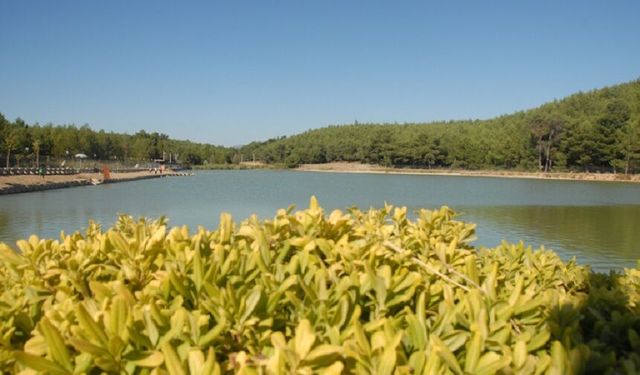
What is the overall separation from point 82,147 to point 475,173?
69570 mm

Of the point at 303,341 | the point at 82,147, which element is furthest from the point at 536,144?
the point at 303,341

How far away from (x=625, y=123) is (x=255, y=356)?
82.1 meters

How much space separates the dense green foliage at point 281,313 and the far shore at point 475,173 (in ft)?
Answer: 229

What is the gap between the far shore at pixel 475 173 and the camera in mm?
63719

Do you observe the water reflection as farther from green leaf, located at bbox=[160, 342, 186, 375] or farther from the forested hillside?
the forested hillside

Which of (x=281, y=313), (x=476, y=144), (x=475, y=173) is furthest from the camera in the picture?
(x=476, y=144)

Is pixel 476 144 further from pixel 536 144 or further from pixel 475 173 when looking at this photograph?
pixel 536 144

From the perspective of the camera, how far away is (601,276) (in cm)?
311

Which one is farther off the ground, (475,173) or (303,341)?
(303,341)

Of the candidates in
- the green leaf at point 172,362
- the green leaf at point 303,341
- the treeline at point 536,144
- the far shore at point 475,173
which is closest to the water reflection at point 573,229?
the green leaf at point 303,341

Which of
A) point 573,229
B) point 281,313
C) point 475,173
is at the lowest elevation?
point 573,229

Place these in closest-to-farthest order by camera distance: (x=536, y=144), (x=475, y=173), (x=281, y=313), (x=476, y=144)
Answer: (x=281, y=313) < (x=536, y=144) < (x=475, y=173) < (x=476, y=144)

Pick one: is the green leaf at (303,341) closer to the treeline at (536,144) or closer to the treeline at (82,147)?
the treeline at (82,147)

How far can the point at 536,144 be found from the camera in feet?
251
